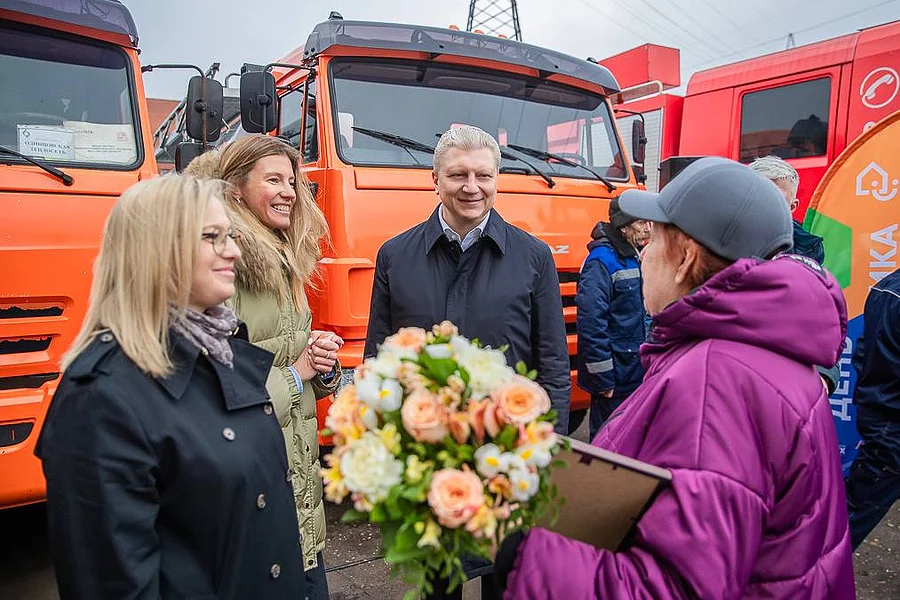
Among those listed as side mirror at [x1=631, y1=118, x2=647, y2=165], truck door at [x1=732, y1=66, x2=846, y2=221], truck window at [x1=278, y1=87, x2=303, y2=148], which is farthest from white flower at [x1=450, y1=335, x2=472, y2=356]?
truck door at [x1=732, y1=66, x2=846, y2=221]

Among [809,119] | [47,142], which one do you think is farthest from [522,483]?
[809,119]

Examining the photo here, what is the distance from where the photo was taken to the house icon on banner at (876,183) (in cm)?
422

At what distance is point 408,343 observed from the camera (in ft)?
3.71

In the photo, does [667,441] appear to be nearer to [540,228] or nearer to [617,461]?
[617,461]

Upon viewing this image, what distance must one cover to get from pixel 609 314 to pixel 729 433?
2.67 m

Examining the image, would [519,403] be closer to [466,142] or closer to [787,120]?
[466,142]

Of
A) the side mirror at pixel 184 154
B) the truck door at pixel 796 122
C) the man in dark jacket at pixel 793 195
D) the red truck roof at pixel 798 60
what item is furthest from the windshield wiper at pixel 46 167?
the red truck roof at pixel 798 60

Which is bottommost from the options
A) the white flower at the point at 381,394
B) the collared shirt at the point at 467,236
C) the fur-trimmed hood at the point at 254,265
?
the white flower at the point at 381,394

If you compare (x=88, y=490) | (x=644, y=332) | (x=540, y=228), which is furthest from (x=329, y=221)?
(x=88, y=490)

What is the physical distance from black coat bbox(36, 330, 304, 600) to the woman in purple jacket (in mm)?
669

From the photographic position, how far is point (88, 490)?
126 cm

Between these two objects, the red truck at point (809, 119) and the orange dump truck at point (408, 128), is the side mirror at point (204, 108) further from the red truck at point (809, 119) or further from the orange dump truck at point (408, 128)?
the red truck at point (809, 119)

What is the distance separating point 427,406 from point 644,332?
3141 mm

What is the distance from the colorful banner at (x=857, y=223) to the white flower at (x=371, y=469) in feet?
13.4
